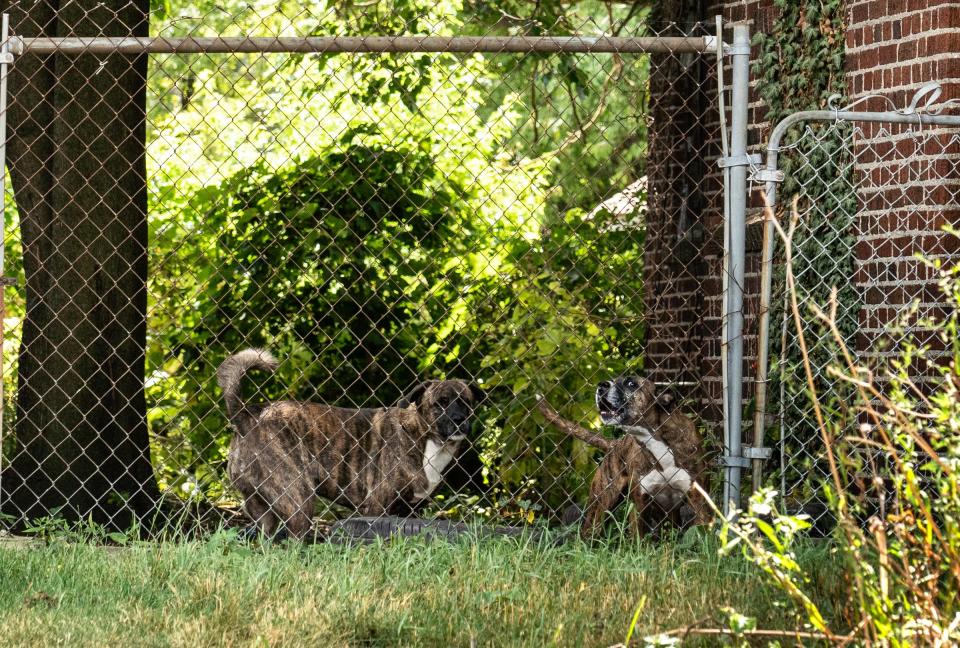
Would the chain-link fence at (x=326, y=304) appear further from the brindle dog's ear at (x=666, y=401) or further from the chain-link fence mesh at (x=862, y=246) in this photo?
the chain-link fence mesh at (x=862, y=246)

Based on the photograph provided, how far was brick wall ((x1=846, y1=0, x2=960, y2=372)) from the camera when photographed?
5562 millimetres

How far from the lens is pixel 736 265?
4.70 metres

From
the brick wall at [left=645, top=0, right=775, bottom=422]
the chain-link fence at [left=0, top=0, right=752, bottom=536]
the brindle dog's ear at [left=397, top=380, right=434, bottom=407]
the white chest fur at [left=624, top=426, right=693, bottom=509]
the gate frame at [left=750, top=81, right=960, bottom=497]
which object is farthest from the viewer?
the brick wall at [left=645, top=0, right=775, bottom=422]

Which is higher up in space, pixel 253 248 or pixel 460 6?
pixel 460 6

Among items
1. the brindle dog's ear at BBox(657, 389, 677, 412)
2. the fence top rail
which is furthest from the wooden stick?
the fence top rail

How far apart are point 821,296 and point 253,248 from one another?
3544 mm

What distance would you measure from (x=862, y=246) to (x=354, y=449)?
2819mm

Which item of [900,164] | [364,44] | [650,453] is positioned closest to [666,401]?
[650,453]

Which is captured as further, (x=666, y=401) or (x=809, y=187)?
(x=809, y=187)

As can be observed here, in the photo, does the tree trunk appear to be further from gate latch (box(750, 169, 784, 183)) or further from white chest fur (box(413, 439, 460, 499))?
gate latch (box(750, 169, 784, 183))

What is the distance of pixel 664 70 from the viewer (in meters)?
7.54

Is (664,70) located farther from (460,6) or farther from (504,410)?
(460,6)

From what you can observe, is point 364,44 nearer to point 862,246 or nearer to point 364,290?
point 862,246

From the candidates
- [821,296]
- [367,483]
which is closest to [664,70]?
[821,296]
